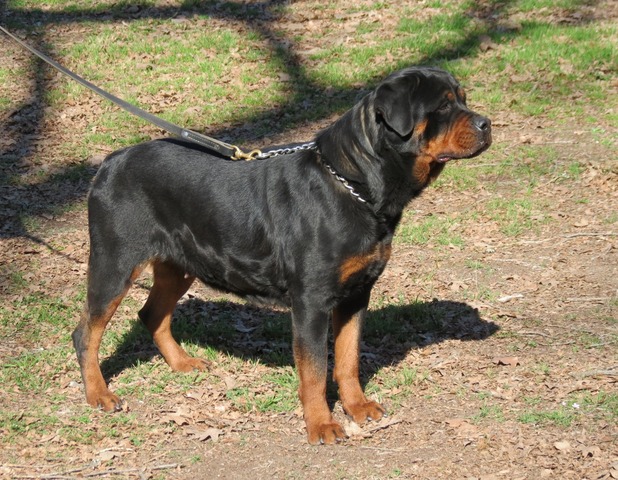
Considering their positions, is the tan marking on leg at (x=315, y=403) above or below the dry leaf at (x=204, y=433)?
above

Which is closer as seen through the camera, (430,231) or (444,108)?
(444,108)

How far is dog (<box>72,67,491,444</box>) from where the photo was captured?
5105 mm

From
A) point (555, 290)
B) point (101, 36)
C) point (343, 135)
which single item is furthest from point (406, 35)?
point (343, 135)

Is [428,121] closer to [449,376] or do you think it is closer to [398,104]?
[398,104]

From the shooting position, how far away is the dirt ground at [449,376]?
5145 millimetres

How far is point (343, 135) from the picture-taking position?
17.2 feet

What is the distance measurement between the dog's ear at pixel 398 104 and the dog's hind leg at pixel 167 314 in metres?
2.13

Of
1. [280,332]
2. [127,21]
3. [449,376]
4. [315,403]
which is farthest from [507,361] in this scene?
[127,21]

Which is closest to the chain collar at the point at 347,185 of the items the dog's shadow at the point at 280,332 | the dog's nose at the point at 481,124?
the dog's nose at the point at 481,124

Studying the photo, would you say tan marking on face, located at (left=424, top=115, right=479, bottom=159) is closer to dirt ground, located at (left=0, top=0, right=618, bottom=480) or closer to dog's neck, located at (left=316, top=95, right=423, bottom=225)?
dog's neck, located at (left=316, top=95, right=423, bottom=225)

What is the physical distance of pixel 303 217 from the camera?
5246mm

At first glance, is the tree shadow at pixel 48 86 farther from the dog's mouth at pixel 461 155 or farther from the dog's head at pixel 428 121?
the dog's mouth at pixel 461 155

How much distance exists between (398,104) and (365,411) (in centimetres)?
193

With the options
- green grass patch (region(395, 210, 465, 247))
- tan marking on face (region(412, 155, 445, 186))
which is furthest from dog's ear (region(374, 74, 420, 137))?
green grass patch (region(395, 210, 465, 247))
